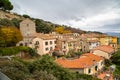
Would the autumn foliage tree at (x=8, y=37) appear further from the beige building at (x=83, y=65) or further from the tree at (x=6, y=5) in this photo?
the tree at (x=6, y=5)

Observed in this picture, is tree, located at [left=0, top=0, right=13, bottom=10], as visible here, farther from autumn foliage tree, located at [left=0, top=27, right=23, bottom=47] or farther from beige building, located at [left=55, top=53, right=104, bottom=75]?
beige building, located at [left=55, top=53, right=104, bottom=75]

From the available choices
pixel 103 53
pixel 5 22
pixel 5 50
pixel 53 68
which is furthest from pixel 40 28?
pixel 53 68

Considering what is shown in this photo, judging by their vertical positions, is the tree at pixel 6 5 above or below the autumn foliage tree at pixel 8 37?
above

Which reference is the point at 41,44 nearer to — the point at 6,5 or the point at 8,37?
the point at 8,37

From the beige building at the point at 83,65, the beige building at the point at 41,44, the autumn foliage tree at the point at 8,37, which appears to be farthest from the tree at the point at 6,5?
the beige building at the point at 83,65

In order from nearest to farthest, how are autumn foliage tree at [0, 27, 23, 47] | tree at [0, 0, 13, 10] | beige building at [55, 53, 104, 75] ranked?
beige building at [55, 53, 104, 75] < autumn foliage tree at [0, 27, 23, 47] < tree at [0, 0, 13, 10]

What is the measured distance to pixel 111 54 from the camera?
57312 mm

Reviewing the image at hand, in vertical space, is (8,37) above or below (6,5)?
below

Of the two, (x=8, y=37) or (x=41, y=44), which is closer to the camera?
(x=8, y=37)

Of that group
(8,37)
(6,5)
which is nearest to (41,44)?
(8,37)

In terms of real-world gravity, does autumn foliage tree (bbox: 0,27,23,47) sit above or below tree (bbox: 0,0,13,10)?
below

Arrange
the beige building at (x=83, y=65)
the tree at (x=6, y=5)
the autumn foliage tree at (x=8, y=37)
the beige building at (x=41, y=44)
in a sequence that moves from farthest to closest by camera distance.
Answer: the tree at (x=6, y=5)
the beige building at (x=41, y=44)
the autumn foliage tree at (x=8, y=37)
the beige building at (x=83, y=65)

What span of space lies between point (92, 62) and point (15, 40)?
1547cm

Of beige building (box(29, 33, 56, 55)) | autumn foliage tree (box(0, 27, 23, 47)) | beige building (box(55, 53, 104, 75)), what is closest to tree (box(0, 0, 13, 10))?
beige building (box(29, 33, 56, 55))
